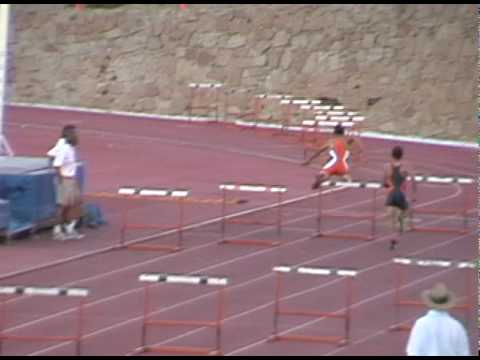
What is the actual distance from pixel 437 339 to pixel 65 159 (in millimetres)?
9350

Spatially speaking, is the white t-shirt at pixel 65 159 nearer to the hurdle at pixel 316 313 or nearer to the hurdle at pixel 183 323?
the hurdle at pixel 316 313

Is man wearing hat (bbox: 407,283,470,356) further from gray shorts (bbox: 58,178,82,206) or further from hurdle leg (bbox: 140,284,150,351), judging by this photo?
gray shorts (bbox: 58,178,82,206)

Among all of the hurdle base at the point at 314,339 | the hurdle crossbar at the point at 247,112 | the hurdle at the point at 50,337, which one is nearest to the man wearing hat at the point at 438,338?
the hurdle base at the point at 314,339

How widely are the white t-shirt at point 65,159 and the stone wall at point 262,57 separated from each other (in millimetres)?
15108

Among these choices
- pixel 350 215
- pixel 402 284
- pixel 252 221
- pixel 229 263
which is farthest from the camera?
pixel 350 215

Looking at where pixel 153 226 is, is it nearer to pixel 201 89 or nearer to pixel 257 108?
pixel 257 108

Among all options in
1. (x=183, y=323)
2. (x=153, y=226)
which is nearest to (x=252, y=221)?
(x=153, y=226)

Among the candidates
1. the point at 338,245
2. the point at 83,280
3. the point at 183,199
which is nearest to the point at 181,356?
the point at 83,280

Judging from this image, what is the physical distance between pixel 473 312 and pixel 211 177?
1089 cm

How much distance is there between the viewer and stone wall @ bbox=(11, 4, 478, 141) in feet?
105

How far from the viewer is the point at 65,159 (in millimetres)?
18062

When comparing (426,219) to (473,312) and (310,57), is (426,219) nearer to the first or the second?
(473,312)

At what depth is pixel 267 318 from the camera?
14.1 meters

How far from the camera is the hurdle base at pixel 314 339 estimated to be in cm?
1313
